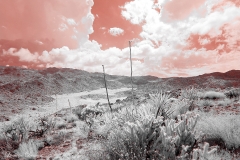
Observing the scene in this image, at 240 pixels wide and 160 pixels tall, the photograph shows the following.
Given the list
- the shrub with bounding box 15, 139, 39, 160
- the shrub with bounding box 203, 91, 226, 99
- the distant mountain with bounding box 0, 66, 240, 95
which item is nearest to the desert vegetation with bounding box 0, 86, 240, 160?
the shrub with bounding box 15, 139, 39, 160

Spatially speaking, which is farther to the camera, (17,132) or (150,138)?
(17,132)

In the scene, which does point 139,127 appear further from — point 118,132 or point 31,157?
point 31,157

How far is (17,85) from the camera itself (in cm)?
3778

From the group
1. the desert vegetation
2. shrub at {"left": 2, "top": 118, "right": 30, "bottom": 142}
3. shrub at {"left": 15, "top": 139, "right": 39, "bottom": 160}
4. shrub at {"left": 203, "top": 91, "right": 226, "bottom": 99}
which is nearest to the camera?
the desert vegetation

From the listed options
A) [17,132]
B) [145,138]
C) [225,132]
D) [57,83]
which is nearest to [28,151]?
[17,132]

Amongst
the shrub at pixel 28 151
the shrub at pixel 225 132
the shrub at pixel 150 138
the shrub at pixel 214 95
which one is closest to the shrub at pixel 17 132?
the shrub at pixel 28 151

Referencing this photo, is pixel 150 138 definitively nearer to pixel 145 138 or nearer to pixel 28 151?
pixel 145 138

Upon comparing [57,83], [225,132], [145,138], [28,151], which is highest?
[57,83]

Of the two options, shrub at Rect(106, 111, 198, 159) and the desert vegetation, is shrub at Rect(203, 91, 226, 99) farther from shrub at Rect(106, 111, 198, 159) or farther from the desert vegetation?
shrub at Rect(106, 111, 198, 159)

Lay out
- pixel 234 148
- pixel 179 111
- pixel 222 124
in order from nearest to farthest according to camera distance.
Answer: pixel 234 148
pixel 222 124
pixel 179 111

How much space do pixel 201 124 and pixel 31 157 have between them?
4.41m

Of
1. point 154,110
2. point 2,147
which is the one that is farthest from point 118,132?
point 2,147

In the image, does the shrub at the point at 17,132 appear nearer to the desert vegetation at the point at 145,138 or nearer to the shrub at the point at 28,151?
the desert vegetation at the point at 145,138

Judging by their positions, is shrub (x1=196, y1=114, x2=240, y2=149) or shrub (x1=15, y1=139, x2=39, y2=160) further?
shrub (x1=15, y1=139, x2=39, y2=160)
